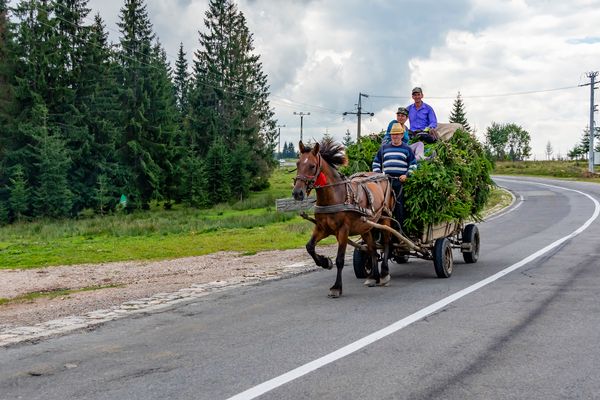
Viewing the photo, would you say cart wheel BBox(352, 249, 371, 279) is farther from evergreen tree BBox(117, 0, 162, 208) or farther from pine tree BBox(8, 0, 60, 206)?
evergreen tree BBox(117, 0, 162, 208)

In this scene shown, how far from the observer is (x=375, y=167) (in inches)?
455

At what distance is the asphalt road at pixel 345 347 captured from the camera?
17.4 ft

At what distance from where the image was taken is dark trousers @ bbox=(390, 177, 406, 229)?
36.6 feet

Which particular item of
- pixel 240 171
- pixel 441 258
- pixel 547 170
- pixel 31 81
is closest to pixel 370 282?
pixel 441 258

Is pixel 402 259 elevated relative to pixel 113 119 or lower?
lower

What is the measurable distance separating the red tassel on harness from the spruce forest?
40778mm

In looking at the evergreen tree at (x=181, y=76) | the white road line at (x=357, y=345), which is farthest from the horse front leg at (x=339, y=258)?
the evergreen tree at (x=181, y=76)

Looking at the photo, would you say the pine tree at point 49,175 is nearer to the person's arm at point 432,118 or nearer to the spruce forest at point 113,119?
the spruce forest at point 113,119

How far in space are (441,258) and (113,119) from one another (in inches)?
1926

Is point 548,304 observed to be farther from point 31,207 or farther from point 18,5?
point 18,5

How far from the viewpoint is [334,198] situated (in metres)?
9.55

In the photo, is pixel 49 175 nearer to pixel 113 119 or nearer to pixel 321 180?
pixel 113 119

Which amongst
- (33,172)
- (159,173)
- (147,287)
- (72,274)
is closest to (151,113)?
(159,173)

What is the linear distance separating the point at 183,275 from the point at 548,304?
7803mm
